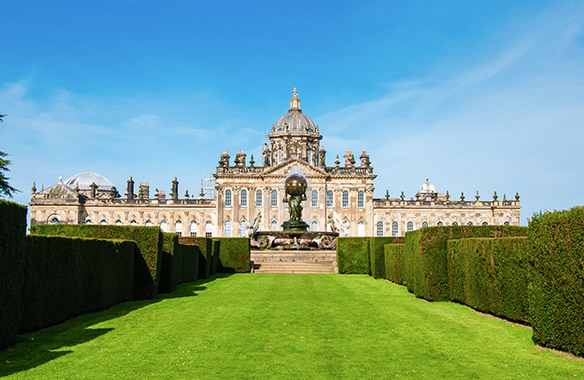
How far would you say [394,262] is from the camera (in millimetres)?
21297

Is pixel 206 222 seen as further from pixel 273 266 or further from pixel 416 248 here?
pixel 416 248

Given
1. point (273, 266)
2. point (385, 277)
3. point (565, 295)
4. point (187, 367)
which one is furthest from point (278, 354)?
point (273, 266)

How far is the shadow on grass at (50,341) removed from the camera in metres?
7.58

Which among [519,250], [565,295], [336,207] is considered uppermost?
[336,207]

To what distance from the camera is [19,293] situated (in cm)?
909

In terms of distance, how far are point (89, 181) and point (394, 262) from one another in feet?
218

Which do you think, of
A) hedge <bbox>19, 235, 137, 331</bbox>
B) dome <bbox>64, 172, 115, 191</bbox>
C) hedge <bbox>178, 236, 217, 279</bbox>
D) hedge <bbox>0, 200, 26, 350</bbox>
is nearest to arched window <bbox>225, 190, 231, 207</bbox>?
dome <bbox>64, 172, 115, 191</bbox>

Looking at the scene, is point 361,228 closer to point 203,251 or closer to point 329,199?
point 329,199

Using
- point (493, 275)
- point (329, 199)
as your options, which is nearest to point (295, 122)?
point (329, 199)

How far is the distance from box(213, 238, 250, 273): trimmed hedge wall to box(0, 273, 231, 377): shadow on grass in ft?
46.9

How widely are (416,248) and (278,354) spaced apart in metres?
8.99

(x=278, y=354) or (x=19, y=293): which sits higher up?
(x=19, y=293)

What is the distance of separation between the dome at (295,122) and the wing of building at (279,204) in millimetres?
130

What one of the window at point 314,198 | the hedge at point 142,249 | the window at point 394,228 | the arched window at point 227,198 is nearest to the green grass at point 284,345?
the hedge at point 142,249
